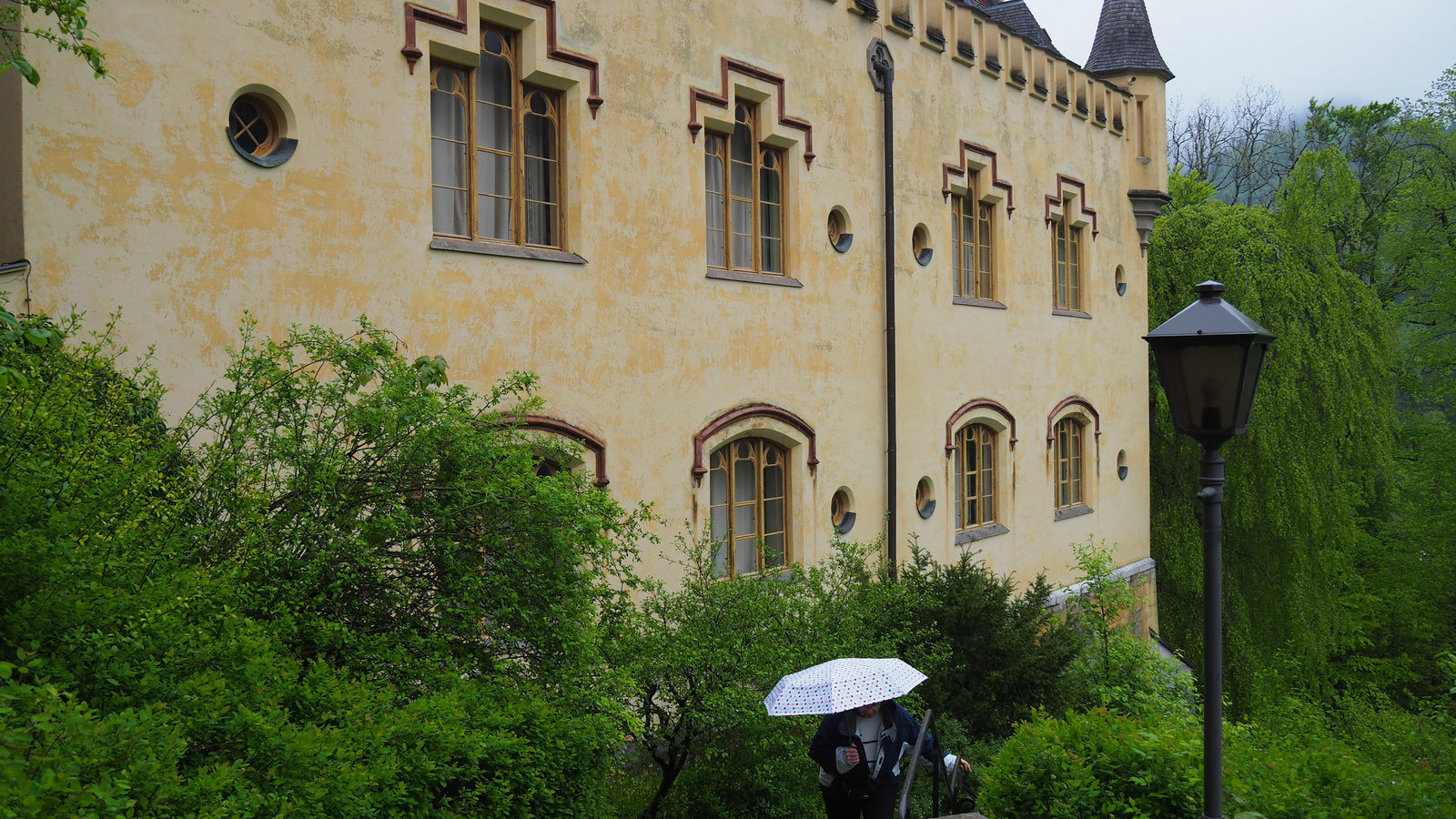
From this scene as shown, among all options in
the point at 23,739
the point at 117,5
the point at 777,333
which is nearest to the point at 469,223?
the point at 117,5

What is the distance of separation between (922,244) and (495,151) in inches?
279

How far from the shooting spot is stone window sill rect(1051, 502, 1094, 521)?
752 inches

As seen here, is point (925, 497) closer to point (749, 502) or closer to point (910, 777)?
point (749, 502)

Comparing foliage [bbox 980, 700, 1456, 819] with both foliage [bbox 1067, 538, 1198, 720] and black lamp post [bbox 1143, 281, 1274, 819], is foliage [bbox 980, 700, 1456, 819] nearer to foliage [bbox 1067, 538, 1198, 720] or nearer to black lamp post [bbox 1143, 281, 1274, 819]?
black lamp post [bbox 1143, 281, 1274, 819]

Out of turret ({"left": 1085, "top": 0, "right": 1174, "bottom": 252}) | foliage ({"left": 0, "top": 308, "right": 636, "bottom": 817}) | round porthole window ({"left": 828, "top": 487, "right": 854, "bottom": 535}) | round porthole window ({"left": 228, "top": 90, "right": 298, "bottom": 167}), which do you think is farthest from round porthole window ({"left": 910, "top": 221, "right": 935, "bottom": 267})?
foliage ({"left": 0, "top": 308, "right": 636, "bottom": 817})

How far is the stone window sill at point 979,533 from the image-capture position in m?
16.2

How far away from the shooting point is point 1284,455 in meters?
22.0

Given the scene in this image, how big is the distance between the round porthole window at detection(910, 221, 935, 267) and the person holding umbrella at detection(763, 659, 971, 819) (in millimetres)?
8565

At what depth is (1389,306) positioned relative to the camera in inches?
1223

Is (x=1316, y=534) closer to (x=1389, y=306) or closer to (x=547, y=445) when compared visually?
(x=1389, y=306)

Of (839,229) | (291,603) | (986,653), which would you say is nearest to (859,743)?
(291,603)

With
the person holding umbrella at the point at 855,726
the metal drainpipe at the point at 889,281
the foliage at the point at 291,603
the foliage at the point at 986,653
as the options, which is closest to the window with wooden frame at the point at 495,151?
the foliage at the point at 291,603

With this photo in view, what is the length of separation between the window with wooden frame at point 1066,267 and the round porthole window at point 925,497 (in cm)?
523

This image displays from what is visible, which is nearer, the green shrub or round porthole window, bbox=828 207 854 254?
the green shrub
